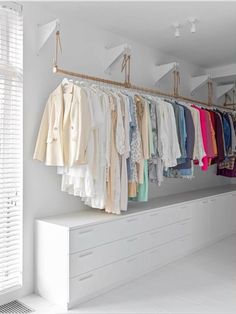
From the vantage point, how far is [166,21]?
3.16 meters

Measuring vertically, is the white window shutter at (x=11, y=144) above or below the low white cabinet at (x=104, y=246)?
above

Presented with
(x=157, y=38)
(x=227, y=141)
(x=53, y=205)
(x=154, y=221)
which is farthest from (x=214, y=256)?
(x=157, y=38)

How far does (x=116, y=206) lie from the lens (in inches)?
111

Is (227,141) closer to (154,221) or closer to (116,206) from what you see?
(154,221)

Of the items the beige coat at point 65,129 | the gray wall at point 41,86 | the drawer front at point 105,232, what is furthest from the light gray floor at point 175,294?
the beige coat at point 65,129

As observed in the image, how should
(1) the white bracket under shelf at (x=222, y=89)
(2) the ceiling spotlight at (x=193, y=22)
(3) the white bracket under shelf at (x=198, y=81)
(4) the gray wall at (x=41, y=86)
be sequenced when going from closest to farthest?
(4) the gray wall at (x=41, y=86)
(2) the ceiling spotlight at (x=193, y=22)
(3) the white bracket under shelf at (x=198, y=81)
(1) the white bracket under shelf at (x=222, y=89)

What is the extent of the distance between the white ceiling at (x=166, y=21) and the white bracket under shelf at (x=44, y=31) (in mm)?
202

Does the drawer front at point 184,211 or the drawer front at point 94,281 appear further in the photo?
the drawer front at point 184,211

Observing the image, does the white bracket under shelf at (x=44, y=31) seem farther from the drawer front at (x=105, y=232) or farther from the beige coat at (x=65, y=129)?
the drawer front at (x=105, y=232)

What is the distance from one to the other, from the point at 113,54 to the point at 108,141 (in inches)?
43.1

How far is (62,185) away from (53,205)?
247mm

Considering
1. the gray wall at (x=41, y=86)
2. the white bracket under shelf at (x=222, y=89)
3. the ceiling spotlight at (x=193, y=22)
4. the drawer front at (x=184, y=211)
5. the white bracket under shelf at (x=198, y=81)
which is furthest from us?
the white bracket under shelf at (x=222, y=89)

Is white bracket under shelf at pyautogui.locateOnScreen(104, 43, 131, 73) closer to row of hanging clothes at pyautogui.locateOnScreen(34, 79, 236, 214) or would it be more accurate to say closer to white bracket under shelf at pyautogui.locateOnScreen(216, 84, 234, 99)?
row of hanging clothes at pyautogui.locateOnScreen(34, 79, 236, 214)

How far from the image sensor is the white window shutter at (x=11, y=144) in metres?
2.62
